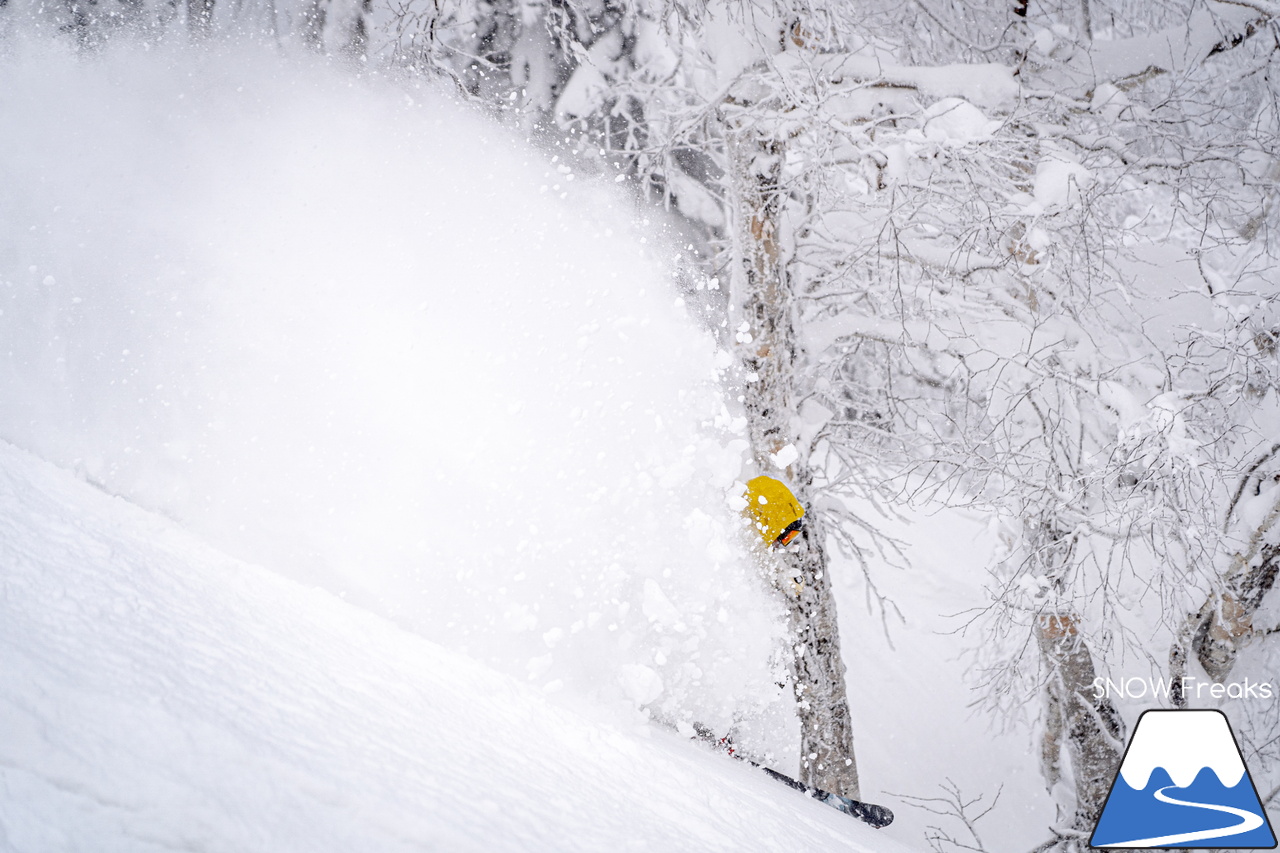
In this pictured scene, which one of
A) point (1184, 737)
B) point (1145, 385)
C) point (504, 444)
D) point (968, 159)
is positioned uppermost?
point (968, 159)

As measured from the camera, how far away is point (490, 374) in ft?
13.5

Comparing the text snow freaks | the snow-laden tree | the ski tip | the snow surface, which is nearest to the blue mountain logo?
the text snow freaks

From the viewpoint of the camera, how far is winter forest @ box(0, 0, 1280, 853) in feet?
9.90

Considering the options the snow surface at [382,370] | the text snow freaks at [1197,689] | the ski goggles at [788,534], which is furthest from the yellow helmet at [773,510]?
the text snow freaks at [1197,689]

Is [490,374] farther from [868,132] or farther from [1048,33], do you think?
[1048,33]

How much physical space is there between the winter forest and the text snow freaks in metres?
0.04

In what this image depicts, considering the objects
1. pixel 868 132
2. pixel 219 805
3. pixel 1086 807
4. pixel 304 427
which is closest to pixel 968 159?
pixel 868 132

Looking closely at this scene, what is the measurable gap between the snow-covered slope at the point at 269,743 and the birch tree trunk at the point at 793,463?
1.21 metres

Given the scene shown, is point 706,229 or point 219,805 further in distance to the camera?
point 706,229

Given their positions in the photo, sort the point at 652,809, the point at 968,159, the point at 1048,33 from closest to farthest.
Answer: the point at 652,809
the point at 968,159
the point at 1048,33

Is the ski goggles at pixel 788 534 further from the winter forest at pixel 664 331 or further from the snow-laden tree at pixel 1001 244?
the snow-laden tree at pixel 1001 244

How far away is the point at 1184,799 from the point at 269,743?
3.27 metres

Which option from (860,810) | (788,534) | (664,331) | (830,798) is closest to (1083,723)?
(860,810)

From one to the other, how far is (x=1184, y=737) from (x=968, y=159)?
2932 mm
